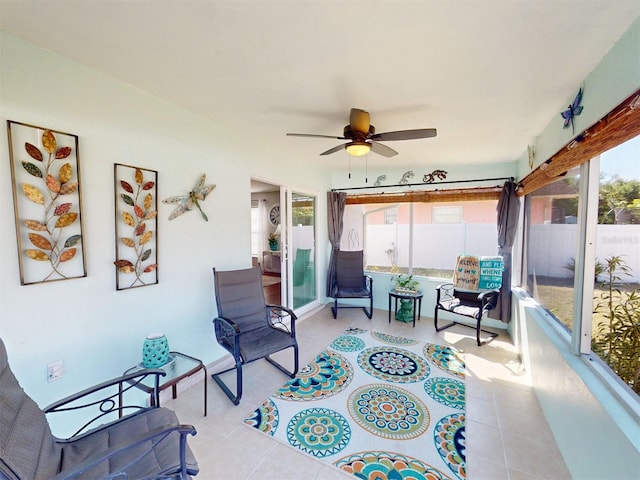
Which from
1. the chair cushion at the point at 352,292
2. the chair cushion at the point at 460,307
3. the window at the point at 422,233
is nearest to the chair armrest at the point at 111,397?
the chair cushion at the point at 352,292

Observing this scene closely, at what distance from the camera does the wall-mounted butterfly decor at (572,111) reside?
1.75 meters

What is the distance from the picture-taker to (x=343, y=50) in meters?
1.47

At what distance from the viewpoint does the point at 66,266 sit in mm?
1651

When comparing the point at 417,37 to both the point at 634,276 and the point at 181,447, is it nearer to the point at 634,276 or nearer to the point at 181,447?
the point at 634,276

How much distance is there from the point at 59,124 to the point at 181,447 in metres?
1.90

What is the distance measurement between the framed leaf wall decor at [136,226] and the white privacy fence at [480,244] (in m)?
2.95

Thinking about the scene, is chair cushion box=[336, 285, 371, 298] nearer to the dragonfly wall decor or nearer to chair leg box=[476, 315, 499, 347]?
chair leg box=[476, 315, 499, 347]

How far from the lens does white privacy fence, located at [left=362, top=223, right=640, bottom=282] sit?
145 cm

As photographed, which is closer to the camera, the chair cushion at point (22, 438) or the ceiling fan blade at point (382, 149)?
the chair cushion at point (22, 438)

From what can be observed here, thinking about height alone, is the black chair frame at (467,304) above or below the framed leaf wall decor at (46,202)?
below

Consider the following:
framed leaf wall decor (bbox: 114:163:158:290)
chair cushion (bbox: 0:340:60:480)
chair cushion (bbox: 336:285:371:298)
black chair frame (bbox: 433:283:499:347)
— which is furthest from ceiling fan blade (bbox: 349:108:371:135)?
chair cushion (bbox: 336:285:371:298)

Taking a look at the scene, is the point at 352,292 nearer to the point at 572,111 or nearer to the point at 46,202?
the point at 572,111

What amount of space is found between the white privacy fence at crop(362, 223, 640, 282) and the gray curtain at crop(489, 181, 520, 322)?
240mm

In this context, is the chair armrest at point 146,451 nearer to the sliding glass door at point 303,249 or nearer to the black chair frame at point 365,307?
the sliding glass door at point 303,249
